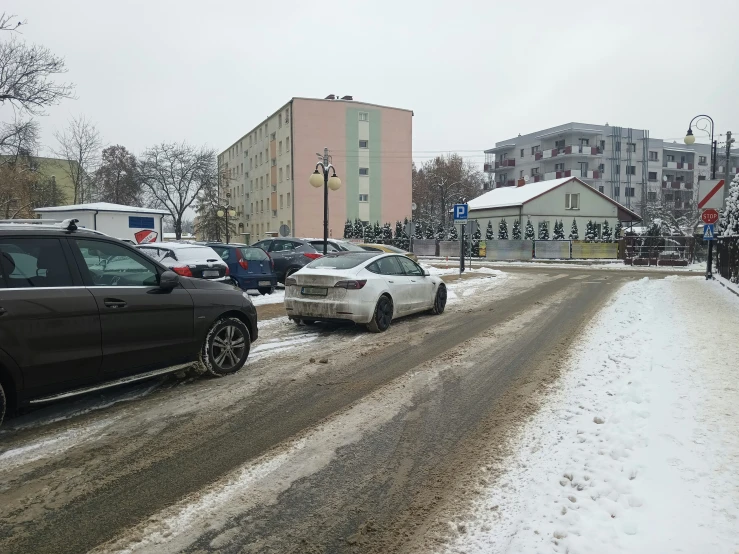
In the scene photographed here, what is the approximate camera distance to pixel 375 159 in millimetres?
54219

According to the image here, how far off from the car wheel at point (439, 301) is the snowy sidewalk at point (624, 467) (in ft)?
15.8

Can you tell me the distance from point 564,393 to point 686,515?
266cm

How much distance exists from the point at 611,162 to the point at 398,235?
1620 inches

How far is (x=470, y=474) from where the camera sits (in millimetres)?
3963

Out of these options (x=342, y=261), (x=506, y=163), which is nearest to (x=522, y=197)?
(x=506, y=163)

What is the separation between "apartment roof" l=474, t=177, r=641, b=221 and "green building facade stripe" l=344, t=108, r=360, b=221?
39.8ft

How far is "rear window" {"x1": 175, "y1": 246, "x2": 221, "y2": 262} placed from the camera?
486 inches

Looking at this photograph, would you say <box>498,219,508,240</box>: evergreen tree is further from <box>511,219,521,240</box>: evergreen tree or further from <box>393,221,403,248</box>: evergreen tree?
<box>393,221,403,248</box>: evergreen tree

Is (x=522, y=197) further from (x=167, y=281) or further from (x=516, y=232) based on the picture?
(x=167, y=281)

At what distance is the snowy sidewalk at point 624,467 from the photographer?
3.05 metres

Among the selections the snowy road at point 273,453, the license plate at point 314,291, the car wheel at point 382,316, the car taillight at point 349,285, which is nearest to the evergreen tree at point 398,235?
the car wheel at point 382,316

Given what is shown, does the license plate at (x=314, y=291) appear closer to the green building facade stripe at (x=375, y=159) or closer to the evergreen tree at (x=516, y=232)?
the evergreen tree at (x=516, y=232)

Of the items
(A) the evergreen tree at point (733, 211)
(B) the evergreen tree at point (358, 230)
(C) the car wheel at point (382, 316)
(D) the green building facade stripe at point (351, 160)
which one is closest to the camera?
(C) the car wheel at point (382, 316)

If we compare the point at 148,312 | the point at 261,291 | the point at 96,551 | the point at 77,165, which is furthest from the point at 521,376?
the point at 77,165
